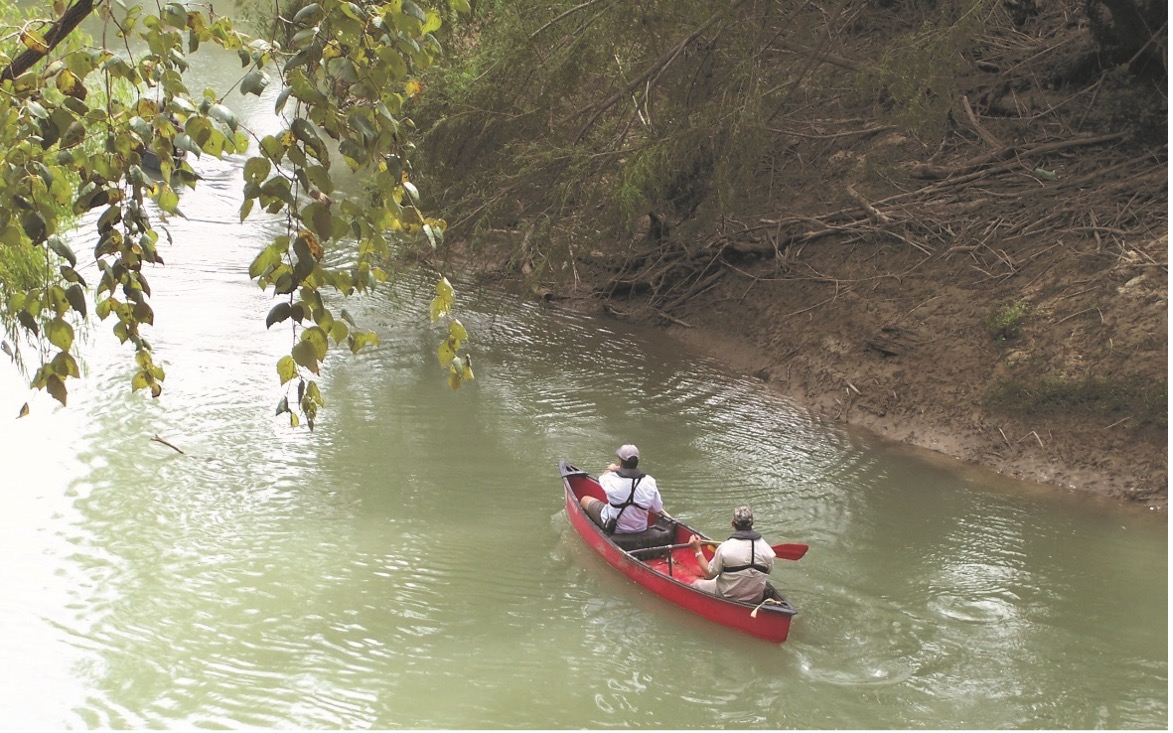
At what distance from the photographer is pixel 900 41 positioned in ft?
37.6

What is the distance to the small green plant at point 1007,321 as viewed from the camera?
41.0 feet

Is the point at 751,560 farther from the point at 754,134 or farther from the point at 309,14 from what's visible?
the point at 309,14

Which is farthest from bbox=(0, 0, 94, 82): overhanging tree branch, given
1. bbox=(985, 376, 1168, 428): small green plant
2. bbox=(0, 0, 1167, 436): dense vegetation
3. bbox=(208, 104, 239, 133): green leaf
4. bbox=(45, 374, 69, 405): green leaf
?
bbox=(985, 376, 1168, 428): small green plant

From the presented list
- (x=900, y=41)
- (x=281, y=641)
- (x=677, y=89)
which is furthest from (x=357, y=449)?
(x=900, y=41)

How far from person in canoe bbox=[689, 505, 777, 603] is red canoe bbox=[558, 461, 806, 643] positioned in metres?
0.10

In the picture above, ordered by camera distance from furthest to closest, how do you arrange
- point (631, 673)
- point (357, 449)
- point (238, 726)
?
point (357, 449)
point (631, 673)
point (238, 726)

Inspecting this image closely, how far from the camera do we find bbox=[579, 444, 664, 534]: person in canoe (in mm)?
9188

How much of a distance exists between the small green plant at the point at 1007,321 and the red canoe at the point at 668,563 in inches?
207

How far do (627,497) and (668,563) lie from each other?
2.25 feet

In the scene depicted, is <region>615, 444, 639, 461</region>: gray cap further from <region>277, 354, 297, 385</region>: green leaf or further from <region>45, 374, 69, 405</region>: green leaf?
<region>45, 374, 69, 405</region>: green leaf

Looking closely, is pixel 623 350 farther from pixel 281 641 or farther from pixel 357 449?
pixel 281 641

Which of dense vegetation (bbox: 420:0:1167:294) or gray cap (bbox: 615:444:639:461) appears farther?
dense vegetation (bbox: 420:0:1167:294)

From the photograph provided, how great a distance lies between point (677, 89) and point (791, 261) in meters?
3.44

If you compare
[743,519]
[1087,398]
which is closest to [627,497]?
[743,519]
